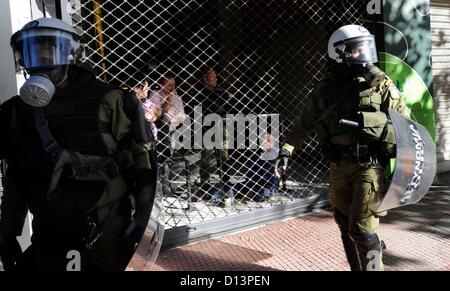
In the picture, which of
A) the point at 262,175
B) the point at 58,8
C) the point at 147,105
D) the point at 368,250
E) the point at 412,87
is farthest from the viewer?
the point at 412,87

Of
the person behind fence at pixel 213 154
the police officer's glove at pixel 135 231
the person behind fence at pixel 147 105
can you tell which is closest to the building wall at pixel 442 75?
the person behind fence at pixel 213 154

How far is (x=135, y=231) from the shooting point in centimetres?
211

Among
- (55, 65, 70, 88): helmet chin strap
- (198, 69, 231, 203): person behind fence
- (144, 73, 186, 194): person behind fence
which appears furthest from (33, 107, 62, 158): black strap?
(198, 69, 231, 203): person behind fence

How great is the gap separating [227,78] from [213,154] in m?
1.11

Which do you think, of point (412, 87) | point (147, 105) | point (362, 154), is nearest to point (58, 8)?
point (147, 105)

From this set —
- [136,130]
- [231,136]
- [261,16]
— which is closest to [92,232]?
[136,130]

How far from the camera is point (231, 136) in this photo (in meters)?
5.65

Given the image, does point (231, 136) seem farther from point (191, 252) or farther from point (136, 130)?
point (136, 130)

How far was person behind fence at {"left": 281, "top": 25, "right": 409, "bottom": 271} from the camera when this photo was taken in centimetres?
287

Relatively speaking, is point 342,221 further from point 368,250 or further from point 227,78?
point 227,78

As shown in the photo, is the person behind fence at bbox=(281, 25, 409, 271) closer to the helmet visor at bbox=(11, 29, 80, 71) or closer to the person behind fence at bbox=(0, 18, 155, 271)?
the person behind fence at bbox=(0, 18, 155, 271)

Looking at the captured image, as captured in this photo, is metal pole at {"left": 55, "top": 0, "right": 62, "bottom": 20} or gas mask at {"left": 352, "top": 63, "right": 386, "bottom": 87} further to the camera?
metal pole at {"left": 55, "top": 0, "right": 62, "bottom": 20}

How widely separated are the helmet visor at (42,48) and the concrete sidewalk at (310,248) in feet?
6.11

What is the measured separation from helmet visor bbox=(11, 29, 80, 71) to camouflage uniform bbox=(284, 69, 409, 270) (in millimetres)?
1756
